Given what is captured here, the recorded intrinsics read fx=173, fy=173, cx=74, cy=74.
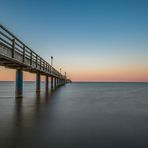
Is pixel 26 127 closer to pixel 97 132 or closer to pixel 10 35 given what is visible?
pixel 97 132

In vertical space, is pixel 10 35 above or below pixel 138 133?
above

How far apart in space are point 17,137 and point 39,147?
40.3 inches

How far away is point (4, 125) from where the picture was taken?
597cm

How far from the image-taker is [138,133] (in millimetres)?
5238

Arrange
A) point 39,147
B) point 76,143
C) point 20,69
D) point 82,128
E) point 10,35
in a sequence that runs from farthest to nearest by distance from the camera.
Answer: point 20,69 < point 10,35 < point 82,128 < point 76,143 < point 39,147

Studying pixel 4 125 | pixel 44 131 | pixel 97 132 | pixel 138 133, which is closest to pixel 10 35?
pixel 4 125

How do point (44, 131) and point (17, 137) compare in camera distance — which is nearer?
point (17, 137)

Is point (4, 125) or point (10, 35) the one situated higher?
point (10, 35)

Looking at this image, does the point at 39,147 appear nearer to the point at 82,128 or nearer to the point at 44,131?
the point at 44,131

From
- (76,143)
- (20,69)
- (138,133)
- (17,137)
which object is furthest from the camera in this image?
(20,69)

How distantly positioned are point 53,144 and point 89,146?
0.87 m

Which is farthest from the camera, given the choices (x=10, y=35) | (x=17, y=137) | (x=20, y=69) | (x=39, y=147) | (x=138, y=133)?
(x=20, y=69)

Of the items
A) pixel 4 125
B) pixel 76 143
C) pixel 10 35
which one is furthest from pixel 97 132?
pixel 10 35

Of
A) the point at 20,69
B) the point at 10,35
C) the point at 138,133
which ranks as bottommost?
the point at 138,133
